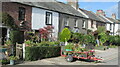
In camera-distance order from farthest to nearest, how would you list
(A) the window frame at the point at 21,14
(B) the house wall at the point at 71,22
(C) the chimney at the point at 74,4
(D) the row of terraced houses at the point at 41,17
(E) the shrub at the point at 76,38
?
(C) the chimney at the point at 74,4
(B) the house wall at the point at 71,22
(E) the shrub at the point at 76,38
(A) the window frame at the point at 21,14
(D) the row of terraced houses at the point at 41,17

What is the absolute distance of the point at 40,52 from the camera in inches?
484

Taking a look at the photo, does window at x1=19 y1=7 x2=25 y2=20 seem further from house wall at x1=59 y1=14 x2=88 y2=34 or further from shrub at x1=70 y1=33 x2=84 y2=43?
shrub at x1=70 y1=33 x2=84 y2=43

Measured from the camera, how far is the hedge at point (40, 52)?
1143cm

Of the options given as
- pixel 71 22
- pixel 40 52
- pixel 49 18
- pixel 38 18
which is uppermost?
pixel 49 18

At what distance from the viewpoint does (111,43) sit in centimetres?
2783

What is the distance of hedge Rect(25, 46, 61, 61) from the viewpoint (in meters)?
11.4

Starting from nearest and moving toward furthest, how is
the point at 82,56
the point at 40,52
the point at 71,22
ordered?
the point at 82,56
the point at 40,52
the point at 71,22

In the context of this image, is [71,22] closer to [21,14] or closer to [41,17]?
Result: [41,17]

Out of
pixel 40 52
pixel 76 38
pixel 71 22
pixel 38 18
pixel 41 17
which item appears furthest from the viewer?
pixel 71 22

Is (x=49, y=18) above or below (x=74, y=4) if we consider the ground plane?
below

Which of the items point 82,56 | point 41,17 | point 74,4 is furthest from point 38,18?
point 74,4

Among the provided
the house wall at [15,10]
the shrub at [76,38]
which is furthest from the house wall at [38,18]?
the shrub at [76,38]

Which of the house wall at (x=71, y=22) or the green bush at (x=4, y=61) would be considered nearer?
the green bush at (x=4, y=61)

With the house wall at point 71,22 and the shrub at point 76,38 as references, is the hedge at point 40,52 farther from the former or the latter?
the house wall at point 71,22
